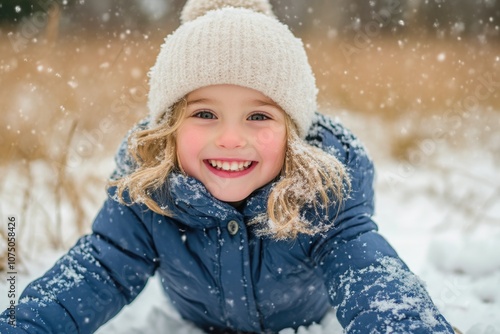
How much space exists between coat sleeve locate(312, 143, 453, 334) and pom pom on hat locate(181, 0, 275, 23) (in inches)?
23.4

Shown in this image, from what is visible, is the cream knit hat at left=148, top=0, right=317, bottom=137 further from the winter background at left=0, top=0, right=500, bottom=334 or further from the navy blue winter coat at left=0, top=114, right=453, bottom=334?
the winter background at left=0, top=0, right=500, bottom=334

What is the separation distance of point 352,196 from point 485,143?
2576 millimetres

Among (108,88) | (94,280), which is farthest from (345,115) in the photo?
(94,280)

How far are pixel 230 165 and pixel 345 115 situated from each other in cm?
222

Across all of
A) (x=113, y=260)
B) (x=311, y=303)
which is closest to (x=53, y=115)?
(x=113, y=260)

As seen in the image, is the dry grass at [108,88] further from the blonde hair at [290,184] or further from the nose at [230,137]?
the nose at [230,137]

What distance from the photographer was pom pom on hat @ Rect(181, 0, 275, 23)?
5.68ft

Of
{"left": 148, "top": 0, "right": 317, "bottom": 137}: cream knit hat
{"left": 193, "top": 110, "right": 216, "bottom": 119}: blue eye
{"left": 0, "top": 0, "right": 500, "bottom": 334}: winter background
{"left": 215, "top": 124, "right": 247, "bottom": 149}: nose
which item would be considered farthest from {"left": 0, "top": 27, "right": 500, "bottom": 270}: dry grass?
{"left": 215, "top": 124, "right": 247, "bottom": 149}: nose

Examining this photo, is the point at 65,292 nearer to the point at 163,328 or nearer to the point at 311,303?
the point at 163,328

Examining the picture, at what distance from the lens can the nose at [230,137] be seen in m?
1.37

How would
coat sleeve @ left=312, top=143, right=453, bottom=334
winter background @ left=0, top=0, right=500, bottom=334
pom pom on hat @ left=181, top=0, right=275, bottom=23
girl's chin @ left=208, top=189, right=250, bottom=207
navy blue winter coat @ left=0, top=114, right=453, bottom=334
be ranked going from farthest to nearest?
winter background @ left=0, top=0, right=500, bottom=334 < pom pom on hat @ left=181, top=0, right=275, bottom=23 < girl's chin @ left=208, top=189, right=250, bottom=207 < navy blue winter coat @ left=0, top=114, right=453, bottom=334 < coat sleeve @ left=312, top=143, right=453, bottom=334

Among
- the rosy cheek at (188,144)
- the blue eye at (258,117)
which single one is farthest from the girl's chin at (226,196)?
the blue eye at (258,117)

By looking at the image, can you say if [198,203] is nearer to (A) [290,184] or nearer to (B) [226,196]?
(B) [226,196]

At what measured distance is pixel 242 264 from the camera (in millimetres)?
1500
